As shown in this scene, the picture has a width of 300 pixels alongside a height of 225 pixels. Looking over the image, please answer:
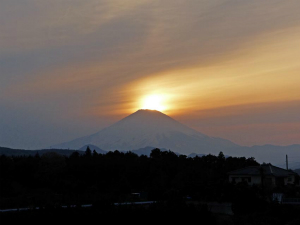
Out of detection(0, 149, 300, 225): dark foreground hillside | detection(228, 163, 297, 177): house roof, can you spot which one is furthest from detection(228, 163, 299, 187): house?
detection(0, 149, 300, 225): dark foreground hillside

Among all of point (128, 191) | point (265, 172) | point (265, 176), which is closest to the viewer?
point (128, 191)

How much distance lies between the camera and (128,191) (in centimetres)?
3278

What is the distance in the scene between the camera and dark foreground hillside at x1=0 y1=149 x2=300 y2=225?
2236 cm

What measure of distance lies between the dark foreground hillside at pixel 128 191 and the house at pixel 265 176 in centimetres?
275

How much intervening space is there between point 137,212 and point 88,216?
2.52 metres

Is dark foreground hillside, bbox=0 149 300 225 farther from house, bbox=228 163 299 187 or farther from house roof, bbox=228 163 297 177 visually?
house roof, bbox=228 163 297 177

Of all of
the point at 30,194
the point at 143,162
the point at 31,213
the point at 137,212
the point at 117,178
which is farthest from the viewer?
the point at 143,162

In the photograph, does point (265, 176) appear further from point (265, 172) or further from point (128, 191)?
point (128, 191)

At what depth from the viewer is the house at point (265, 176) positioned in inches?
1315

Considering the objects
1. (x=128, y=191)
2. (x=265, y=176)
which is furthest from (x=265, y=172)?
(x=128, y=191)

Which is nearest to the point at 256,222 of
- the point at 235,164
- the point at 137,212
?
the point at 137,212

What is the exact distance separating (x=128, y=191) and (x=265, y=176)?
10.2 metres

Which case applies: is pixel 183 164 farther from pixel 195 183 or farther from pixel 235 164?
pixel 195 183

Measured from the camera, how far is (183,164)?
4116cm
